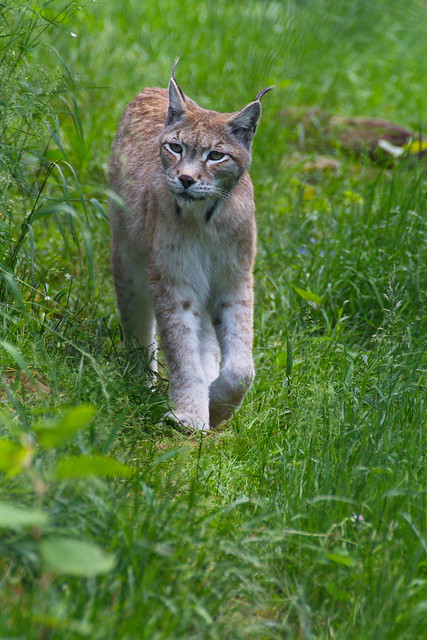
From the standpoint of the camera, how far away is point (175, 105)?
449cm

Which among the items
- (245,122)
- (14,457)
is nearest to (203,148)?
(245,122)

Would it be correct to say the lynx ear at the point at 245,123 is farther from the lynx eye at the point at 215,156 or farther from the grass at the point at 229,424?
the grass at the point at 229,424

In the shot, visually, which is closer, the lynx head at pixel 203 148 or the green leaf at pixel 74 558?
the green leaf at pixel 74 558

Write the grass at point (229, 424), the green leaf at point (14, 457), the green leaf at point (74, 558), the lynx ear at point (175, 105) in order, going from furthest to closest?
the lynx ear at point (175, 105), the grass at point (229, 424), the green leaf at point (14, 457), the green leaf at point (74, 558)

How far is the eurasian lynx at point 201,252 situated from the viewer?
426 cm

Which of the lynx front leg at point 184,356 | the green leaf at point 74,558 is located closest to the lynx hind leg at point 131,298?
the lynx front leg at point 184,356

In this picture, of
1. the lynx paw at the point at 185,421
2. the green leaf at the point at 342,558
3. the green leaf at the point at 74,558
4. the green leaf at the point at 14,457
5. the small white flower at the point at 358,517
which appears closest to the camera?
the green leaf at the point at 74,558

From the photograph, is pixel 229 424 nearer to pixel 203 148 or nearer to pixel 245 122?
pixel 203 148

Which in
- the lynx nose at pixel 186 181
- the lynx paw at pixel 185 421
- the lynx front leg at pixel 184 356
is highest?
the lynx nose at pixel 186 181

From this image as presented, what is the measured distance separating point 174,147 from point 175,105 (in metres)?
0.24

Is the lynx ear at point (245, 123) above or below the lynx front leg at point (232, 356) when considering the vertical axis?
above

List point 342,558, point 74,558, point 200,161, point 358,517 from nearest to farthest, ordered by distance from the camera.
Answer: point 74,558 → point 342,558 → point 358,517 → point 200,161

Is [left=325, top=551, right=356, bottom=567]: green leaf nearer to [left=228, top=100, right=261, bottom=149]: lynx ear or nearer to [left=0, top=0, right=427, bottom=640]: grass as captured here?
[left=0, top=0, right=427, bottom=640]: grass

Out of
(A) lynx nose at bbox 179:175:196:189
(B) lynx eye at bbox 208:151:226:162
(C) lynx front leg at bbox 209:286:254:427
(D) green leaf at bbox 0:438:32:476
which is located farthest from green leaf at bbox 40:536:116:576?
(B) lynx eye at bbox 208:151:226:162
